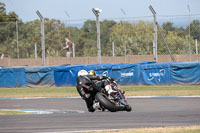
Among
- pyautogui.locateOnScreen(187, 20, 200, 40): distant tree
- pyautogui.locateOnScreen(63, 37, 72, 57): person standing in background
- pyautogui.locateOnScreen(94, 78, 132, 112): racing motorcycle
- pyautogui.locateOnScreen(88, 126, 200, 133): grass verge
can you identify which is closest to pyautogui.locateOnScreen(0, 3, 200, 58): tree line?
pyautogui.locateOnScreen(187, 20, 200, 40): distant tree

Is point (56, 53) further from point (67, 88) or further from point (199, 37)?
point (199, 37)

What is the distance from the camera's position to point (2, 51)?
37031mm

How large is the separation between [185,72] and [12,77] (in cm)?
1162

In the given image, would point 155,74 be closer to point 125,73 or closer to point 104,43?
point 125,73

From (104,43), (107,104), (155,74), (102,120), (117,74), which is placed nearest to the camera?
(102,120)

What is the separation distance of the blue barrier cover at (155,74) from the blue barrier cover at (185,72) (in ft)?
1.13

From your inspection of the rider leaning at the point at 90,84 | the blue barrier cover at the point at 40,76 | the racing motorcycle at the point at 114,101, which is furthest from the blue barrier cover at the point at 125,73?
the racing motorcycle at the point at 114,101

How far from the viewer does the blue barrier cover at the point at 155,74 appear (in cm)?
2559

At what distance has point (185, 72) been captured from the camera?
2523 centimetres

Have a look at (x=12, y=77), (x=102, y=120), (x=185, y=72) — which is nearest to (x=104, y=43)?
(x=12, y=77)

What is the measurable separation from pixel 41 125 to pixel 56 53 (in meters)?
22.2

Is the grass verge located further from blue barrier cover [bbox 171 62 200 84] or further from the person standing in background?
the person standing in background

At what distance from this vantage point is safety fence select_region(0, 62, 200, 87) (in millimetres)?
25375

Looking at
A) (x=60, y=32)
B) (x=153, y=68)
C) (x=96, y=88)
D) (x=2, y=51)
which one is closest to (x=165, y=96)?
(x=153, y=68)
